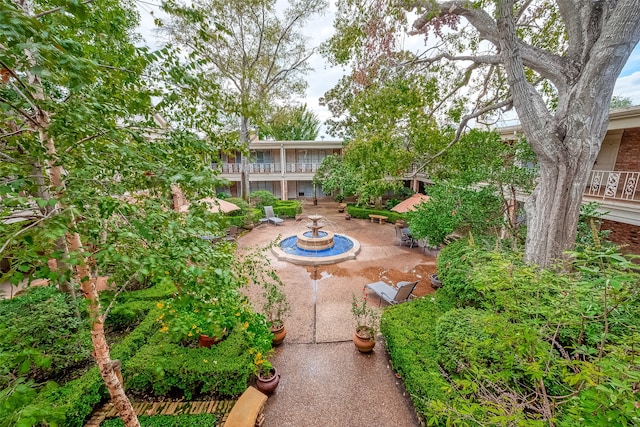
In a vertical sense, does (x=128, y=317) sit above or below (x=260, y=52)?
below

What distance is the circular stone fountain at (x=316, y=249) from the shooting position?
34.9ft

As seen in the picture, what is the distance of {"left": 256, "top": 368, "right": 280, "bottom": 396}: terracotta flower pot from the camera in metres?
4.48

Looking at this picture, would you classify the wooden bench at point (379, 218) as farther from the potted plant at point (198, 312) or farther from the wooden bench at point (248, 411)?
the wooden bench at point (248, 411)

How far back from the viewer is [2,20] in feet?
3.74

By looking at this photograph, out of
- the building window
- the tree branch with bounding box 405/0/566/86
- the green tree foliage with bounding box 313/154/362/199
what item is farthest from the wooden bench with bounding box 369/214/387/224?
the building window

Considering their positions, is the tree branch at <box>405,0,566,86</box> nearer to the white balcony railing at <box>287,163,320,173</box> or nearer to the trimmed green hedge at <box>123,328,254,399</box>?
the trimmed green hedge at <box>123,328,254,399</box>

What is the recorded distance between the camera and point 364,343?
543 cm

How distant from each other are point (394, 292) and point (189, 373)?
18.0ft

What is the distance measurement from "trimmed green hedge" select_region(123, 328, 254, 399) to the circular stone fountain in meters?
6.16

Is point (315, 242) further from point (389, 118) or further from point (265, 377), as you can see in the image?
point (265, 377)

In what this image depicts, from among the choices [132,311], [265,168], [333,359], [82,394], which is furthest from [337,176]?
[82,394]

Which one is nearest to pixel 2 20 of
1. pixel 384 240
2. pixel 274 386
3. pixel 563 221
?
pixel 274 386

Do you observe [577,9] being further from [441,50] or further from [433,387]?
[433,387]

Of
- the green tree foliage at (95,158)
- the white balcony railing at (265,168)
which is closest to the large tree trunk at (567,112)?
the green tree foliage at (95,158)
